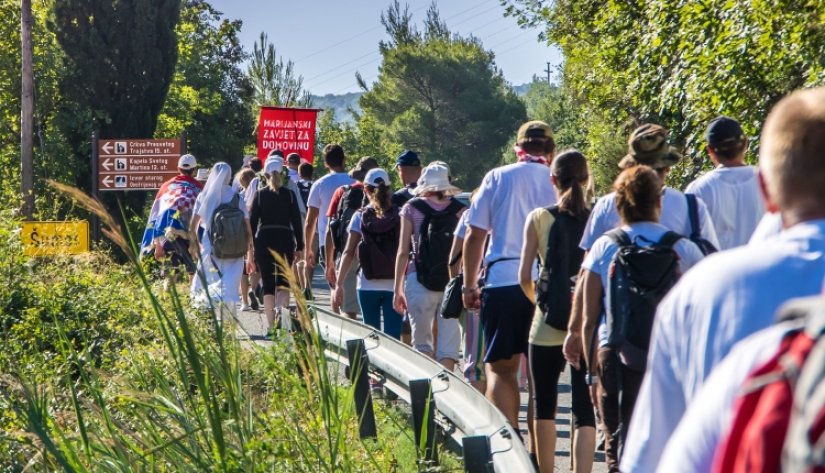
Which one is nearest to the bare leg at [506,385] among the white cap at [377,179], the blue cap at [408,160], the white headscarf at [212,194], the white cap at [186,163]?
the white cap at [377,179]

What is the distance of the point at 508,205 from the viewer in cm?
702

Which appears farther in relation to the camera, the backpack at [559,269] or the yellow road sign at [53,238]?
Answer: the yellow road sign at [53,238]

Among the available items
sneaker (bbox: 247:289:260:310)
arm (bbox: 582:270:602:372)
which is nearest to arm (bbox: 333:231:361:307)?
arm (bbox: 582:270:602:372)

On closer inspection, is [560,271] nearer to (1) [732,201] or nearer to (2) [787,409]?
(1) [732,201]

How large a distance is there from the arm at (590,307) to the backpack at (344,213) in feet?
18.7

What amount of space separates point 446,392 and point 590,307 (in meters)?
0.86

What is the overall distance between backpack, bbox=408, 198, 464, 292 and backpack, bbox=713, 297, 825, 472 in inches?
271

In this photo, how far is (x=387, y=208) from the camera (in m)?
9.62

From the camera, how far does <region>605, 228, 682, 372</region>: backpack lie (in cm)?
512

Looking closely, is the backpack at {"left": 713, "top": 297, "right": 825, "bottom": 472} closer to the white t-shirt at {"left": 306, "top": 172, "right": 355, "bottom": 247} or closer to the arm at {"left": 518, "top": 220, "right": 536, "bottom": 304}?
the arm at {"left": 518, "top": 220, "right": 536, "bottom": 304}

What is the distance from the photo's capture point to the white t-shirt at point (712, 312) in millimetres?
2289

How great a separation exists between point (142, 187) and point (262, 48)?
42996 mm

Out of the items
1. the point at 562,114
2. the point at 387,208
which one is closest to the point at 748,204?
the point at 387,208

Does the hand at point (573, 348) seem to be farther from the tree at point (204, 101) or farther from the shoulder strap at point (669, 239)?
the tree at point (204, 101)
